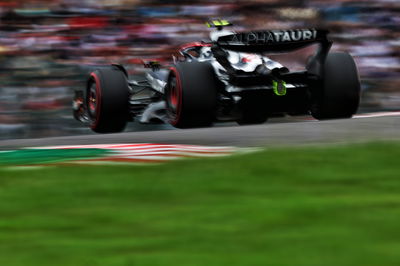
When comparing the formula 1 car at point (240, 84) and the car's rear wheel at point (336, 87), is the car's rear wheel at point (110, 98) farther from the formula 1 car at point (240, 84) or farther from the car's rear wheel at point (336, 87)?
the car's rear wheel at point (336, 87)

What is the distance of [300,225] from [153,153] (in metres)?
3.44

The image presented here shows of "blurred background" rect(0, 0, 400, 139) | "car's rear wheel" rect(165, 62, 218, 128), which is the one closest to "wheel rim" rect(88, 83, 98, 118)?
"car's rear wheel" rect(165, 62, 218, 128)

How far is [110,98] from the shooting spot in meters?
9.32

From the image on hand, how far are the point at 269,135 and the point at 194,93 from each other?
786 mm

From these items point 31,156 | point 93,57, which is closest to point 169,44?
point 93,57

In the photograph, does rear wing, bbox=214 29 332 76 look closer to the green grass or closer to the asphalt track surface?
the asphalt track surface

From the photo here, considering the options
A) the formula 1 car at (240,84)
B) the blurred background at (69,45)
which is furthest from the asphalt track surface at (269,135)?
the blurred background at (69,45)

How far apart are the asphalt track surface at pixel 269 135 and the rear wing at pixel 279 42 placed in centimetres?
60

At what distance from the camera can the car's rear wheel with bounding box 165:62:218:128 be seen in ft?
28.0

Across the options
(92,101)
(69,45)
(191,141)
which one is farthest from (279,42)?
(69,45)

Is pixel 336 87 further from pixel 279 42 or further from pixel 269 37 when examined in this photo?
pixel 269 37

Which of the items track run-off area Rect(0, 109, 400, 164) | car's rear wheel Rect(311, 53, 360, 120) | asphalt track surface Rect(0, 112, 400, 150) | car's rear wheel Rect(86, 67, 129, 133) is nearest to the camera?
track run-off area Rect(0, 109, 400, 164)

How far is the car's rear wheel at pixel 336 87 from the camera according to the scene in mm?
8945

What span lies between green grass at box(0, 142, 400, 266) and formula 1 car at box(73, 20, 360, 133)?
1.86 meters
